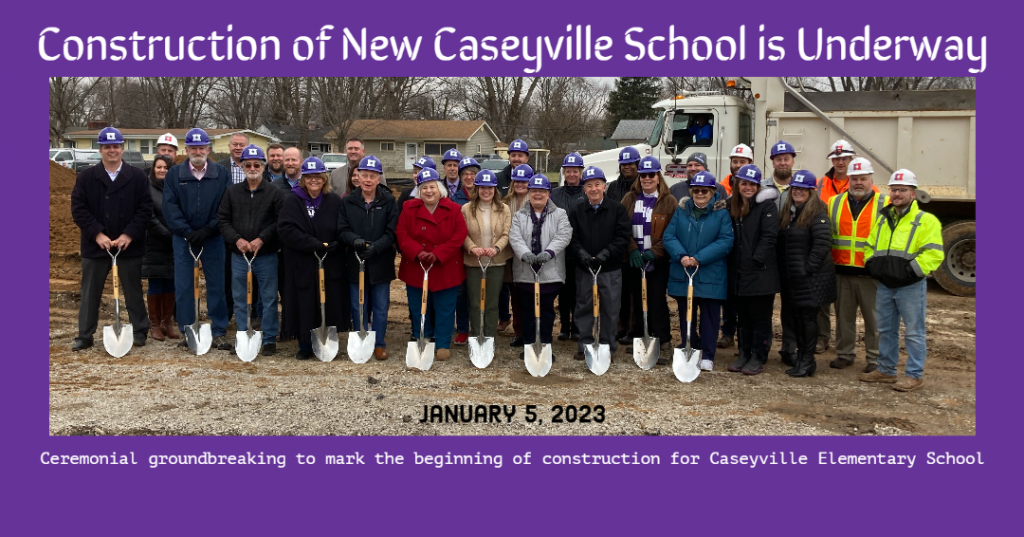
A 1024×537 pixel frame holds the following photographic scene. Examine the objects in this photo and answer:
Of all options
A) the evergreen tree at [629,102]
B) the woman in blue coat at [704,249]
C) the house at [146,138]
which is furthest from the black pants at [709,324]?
the evergreen tree at [629,102]

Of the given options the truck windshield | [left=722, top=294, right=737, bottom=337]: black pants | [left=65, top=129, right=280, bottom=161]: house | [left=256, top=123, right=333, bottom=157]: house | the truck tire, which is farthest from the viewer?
[left=256, top=123, right=333, bottom=157]: house

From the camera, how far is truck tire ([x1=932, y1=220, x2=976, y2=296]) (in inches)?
441

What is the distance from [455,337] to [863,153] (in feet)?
22.1

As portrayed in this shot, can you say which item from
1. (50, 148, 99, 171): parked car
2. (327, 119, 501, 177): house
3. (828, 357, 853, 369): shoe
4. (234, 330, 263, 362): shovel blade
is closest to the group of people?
(828, 357, 853, 369): shoe

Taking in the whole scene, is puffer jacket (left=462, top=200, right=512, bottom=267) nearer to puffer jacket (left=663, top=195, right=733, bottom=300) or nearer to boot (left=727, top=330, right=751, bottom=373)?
puffer jacket (left=663, top=195, right=733, bottom=300)

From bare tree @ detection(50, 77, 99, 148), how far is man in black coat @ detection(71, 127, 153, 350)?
50.2m

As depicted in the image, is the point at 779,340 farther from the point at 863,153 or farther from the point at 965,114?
the point at 965,114

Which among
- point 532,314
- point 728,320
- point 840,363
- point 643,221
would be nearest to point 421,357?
point 532,314

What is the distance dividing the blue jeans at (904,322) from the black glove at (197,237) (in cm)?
623

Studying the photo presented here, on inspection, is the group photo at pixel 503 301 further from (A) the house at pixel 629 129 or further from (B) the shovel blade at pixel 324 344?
(A) the house at pixel 629 129

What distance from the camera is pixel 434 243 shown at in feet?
24.2

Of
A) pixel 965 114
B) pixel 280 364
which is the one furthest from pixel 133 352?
pixel 965 114

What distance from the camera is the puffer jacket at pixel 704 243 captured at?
6.91 meters

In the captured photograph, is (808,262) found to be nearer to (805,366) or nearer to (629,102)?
(805,366)
